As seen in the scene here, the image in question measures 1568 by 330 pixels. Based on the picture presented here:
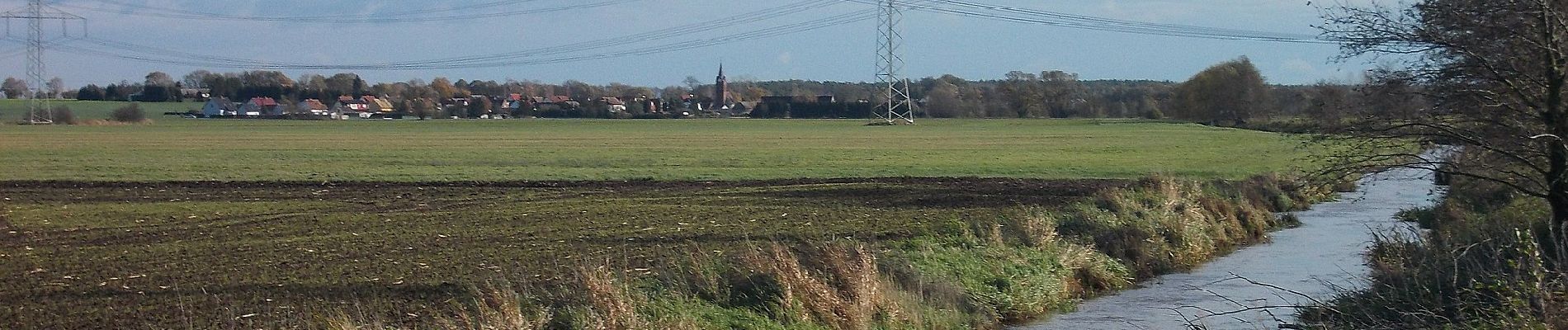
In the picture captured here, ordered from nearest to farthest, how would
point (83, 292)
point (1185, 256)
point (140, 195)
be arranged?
point (83, 292) → point (1185, 256) → point (140, 195)

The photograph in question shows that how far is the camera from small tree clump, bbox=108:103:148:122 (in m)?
133

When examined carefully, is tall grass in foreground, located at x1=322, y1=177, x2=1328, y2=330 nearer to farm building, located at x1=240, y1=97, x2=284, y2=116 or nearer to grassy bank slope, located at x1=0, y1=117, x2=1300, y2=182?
grassy bank slope, located at x1=0, y1=117, x2=1300, y2=182

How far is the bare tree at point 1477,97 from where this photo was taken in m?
18.0

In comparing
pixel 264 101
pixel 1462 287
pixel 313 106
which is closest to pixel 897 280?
pixel 1462 287

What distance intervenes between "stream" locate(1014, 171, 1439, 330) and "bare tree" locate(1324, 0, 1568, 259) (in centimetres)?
117

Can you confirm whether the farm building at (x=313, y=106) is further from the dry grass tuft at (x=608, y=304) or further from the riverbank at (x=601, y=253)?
the dry grass tuft at (x=608, y=304)

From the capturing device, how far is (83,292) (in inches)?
709

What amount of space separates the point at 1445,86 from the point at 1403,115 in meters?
0.69

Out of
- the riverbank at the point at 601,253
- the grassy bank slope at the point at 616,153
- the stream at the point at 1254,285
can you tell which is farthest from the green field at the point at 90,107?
the stream at the point at 1254,285

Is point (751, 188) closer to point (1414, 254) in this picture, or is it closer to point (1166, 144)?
point (1414, 254)

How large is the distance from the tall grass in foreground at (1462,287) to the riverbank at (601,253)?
13.9ft

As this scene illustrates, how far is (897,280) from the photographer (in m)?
16.7

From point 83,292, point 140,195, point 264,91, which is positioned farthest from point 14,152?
point 264,91

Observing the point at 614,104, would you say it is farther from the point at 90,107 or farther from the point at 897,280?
the point at 897,280
